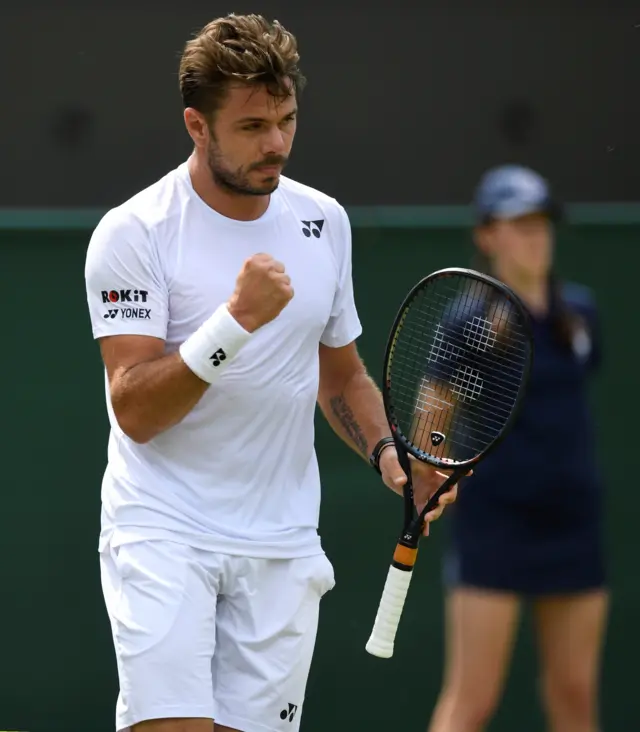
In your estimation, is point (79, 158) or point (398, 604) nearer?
point (398, 604)

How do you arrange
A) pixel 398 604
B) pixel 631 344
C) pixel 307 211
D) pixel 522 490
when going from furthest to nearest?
pixel 631 344, pixel 522 490, pixel 307 211, pixel 398 604

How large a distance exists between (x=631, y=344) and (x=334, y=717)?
1.40m

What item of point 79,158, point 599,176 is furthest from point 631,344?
point 79,158

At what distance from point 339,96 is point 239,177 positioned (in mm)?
1776

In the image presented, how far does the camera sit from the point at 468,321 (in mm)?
3973

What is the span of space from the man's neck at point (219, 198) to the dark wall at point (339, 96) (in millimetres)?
1625

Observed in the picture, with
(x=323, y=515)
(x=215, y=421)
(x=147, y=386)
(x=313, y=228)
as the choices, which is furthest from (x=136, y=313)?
(x=323, y=515)

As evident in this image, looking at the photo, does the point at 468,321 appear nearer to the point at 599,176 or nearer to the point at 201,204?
the point at 201,204

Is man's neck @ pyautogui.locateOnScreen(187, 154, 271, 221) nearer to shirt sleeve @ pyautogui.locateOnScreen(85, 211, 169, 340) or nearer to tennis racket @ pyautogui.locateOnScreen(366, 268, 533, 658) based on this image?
shirt sleeve @ pyautogui.locateOnScreen(85, 211, 169, 340)

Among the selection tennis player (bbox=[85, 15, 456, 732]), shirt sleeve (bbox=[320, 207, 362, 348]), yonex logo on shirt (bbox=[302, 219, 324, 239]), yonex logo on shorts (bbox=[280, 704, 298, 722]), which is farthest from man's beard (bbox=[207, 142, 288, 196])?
yonex logo on shorts (bbox=[280, 704, 298, 722])

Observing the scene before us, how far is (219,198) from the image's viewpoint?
11.2 feet

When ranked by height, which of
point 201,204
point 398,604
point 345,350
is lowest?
point 398,604

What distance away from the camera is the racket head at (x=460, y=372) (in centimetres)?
365

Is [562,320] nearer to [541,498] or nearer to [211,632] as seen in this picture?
[541,498]
